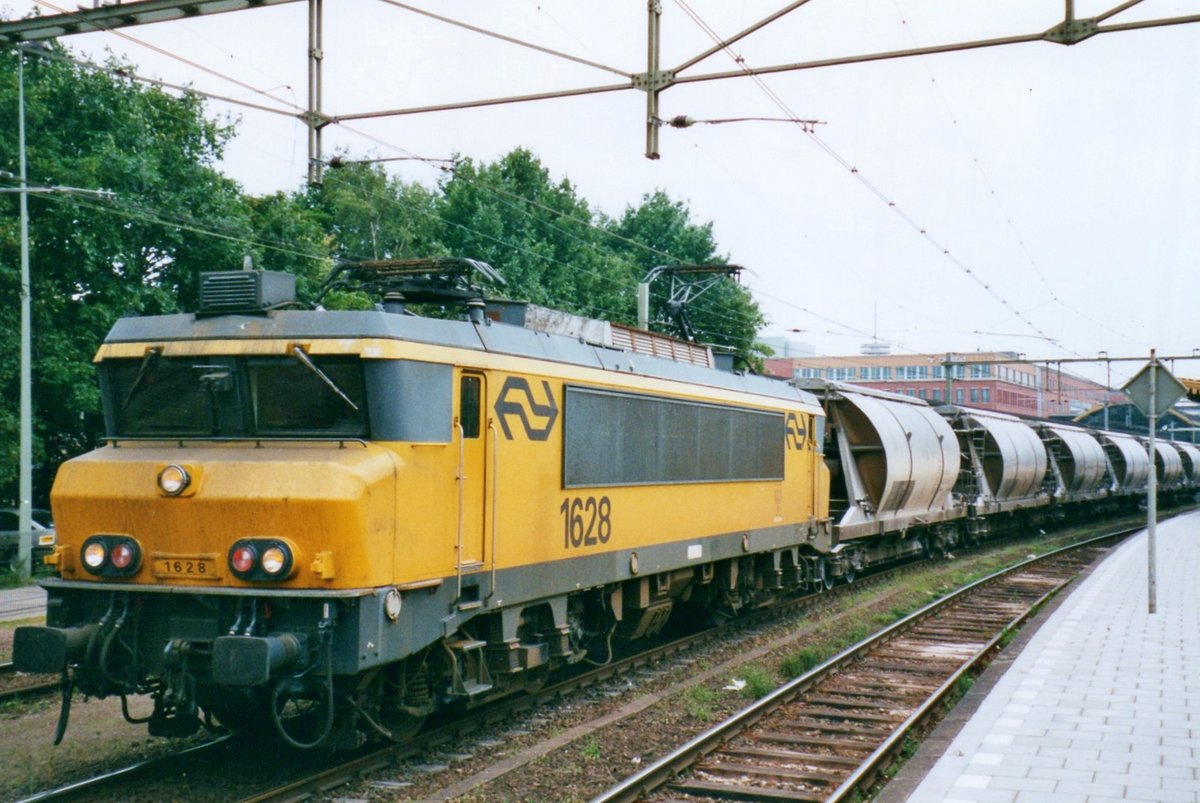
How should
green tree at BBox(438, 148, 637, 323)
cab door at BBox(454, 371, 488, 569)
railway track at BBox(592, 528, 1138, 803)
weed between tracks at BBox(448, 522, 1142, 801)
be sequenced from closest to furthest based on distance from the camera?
railway track at BBox(592, 528, 1138, 803), weed between tracks at BBox(448, 522, 1142, 801), cab door at BBox(454, 371, 488, 569), green tree at BBox(438, 148, 637, 323)

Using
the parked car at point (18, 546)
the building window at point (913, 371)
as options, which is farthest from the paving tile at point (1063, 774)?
the building window at point (913, 371)

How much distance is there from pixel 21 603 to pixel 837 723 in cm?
1419

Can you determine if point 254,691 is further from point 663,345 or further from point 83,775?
point 663,345

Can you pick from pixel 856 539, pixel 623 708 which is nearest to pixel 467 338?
pixel 623 708

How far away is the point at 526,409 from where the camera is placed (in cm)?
984

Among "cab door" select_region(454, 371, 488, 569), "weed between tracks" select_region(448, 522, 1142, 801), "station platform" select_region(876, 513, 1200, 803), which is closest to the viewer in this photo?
"station platform" select_region(876, 513, 1200, 803)

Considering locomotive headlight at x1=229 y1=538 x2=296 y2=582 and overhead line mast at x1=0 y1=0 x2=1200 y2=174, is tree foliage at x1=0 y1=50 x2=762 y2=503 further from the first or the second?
locomotive headlight at x1=229 y1=538 x2=296 y2=582

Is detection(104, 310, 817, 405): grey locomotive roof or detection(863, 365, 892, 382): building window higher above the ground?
detection(863, 365, 892, 382): building window

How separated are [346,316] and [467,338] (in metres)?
1.10

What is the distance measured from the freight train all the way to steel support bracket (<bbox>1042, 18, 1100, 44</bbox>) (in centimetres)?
480

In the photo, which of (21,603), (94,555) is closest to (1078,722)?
(94,555)

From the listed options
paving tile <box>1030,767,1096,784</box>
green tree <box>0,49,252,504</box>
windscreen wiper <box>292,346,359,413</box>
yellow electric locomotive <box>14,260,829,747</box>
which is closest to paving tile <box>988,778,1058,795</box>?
paving tile <box>1030,767,1096,784</box>

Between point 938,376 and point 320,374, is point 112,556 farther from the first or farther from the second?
point 938,376

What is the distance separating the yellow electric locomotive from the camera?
25.2 feet
